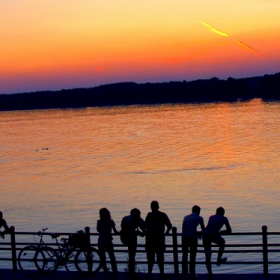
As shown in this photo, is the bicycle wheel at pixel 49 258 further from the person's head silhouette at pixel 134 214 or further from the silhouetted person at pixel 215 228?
the silhouetted person at pixel 215 228

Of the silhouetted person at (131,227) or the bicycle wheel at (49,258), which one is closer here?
the silhouetted person at (131,227)

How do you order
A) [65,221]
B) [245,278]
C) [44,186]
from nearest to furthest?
[245,278] < [65,221] < [44,186]

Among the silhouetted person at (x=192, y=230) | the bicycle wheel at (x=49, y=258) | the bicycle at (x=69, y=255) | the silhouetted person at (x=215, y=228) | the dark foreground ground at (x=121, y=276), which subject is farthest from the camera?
the bicycle wheel at (x=49, y=258)

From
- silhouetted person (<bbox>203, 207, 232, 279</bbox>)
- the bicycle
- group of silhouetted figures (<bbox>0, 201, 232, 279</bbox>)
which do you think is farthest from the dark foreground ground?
silhouetted person (<bbox>203, 207, 232, 279</bbox>)

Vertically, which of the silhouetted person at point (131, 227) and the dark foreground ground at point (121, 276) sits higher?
the silhouetted person at point (131, 227)

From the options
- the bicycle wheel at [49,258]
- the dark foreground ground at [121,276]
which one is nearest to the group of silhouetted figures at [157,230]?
the dark foreground ground at [121,276]

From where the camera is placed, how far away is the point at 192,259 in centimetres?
1098

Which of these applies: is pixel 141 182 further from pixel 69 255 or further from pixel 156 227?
pixel 156 227

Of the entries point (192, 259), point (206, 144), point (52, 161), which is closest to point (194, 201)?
point (192, 259)

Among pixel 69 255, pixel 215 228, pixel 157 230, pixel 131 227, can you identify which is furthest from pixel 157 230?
pixel 69 255

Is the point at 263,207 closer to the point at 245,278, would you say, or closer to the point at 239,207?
the point at 239,207

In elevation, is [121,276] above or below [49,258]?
below

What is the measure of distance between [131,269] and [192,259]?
1245 mm

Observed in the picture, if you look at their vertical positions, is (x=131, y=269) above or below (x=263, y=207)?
above
